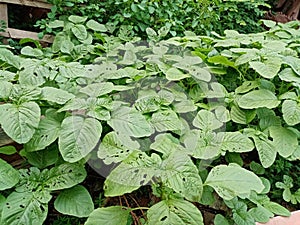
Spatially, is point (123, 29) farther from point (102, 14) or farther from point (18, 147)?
point (18, 147)

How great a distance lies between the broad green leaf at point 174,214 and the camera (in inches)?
38.4

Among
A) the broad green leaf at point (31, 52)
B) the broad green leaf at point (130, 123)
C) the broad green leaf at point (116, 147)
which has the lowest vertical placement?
the broad green leaf at point (31, 52)

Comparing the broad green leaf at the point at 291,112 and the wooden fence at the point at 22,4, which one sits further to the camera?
the wooden fence at the point at 22,4

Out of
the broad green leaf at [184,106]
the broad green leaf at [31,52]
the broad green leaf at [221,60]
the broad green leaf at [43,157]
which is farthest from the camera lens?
the broad green leaf at [31,52]

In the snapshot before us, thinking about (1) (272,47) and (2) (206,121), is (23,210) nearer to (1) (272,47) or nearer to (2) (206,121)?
(2) (206,121)

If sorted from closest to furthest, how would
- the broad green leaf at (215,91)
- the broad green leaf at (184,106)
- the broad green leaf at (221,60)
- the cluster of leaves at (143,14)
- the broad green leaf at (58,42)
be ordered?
1. the broad green leaf at (184,106)
2. the broad green leaf at (215,91)
3. the broad green leaf at (221,60)
4. the broad green leaf at (58,42)
5. the cluster of leaves at (143,14)

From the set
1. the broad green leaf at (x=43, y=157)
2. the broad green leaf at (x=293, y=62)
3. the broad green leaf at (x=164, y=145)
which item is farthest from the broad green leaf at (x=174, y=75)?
the broad green leaf at (x=43, y=157)

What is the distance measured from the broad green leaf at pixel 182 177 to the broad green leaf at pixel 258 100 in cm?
51

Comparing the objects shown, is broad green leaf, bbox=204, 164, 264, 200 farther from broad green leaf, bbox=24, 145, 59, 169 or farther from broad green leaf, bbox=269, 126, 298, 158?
broad green leaf, bbox=24, 145, 59, 169

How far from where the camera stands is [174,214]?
3.26 feet

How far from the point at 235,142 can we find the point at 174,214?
43 centimetres

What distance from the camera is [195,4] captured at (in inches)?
104

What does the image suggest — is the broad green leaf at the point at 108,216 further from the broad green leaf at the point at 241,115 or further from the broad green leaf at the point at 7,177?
the broad green leaf at the point at 241,115

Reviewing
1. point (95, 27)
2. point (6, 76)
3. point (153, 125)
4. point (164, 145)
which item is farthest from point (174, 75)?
point (95, 27)
